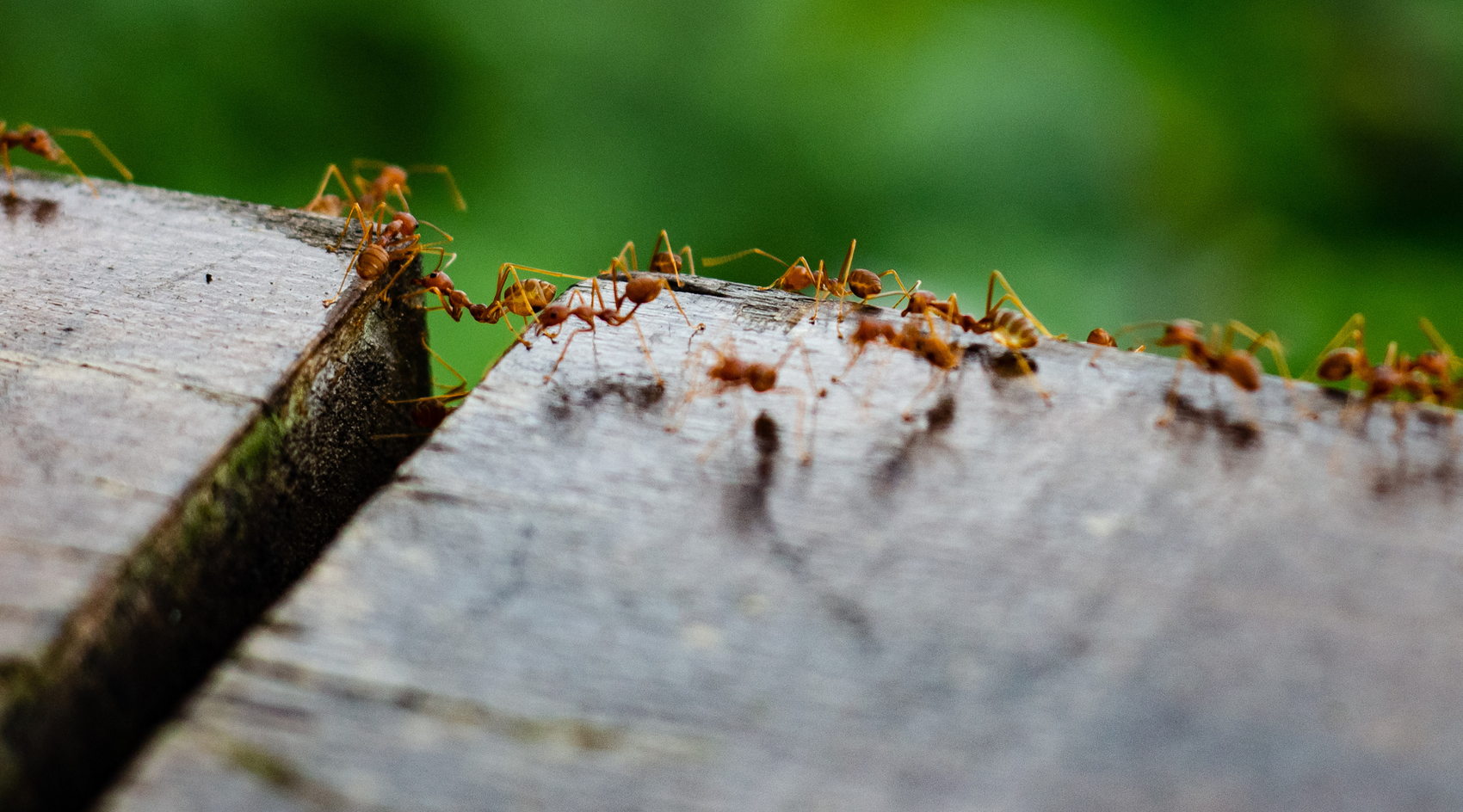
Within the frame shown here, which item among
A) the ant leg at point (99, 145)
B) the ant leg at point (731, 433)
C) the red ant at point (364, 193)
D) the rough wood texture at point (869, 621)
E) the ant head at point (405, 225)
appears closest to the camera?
the rough wood texture at point (869, 621)

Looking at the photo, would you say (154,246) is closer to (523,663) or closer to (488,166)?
(523,663)

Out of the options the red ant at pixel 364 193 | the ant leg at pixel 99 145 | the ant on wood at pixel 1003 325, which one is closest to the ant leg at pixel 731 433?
the ant on wood at pixel 1003 325

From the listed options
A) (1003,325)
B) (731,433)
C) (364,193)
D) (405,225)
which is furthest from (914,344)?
(364,193)

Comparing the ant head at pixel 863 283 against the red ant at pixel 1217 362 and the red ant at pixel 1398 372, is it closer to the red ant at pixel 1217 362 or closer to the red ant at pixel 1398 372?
the red ant at pixel 1217 362

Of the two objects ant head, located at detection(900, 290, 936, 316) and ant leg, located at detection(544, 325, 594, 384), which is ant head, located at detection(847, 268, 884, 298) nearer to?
A: ant head, located at detection(900, 290, 936, 316)

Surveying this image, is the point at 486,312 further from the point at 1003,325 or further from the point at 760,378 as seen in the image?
the point at 1003,325

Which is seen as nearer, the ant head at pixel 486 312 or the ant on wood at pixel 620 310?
the ant on wood at pixel 620 310

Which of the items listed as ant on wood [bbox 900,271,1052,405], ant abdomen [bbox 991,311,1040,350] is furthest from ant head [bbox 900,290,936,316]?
ant abdomen [bbox 991,311,1040,350]

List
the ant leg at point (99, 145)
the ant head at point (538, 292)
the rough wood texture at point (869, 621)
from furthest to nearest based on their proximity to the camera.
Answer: the ant leg at point (99, 145) < the ant head at point (538, 292) < the rough wood texture at point (869, 621)
